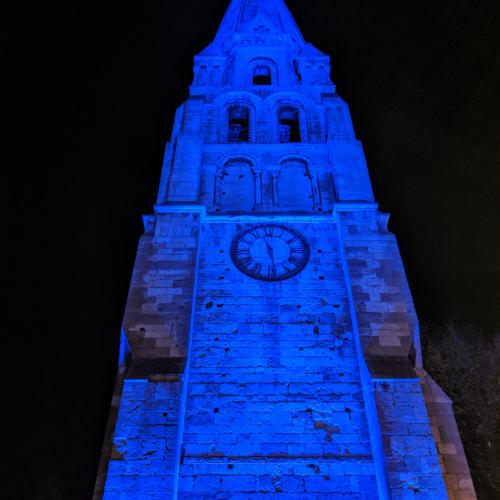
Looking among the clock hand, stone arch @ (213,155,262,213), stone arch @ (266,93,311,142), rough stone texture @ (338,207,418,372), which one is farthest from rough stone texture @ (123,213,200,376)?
stone arch @ (266,93,311,142)

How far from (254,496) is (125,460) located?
2.68 meters

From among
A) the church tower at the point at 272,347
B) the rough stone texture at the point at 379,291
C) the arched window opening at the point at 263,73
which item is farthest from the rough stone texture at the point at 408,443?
the arched window opening at the point at 263,73

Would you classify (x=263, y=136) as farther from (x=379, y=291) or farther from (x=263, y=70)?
(x=379, y=291)

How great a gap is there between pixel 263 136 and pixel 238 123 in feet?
8.42

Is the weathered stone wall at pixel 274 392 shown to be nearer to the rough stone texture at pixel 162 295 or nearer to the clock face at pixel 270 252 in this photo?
the clock face at pixel 270 252

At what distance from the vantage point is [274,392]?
10078 millimetres

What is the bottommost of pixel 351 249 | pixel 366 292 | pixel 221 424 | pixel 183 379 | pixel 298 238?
pixel 221 424

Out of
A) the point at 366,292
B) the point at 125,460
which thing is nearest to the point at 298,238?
the point at 366,292

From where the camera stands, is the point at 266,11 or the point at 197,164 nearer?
the point at 197,164

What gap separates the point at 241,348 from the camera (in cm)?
1073

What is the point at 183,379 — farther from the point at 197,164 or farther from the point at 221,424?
the point at 197,164

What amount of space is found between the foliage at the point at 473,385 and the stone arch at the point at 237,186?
830 centimetres

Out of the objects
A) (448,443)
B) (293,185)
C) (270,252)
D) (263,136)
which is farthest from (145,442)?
(263,136)

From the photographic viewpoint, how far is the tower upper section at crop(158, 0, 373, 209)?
1461 centimetres
